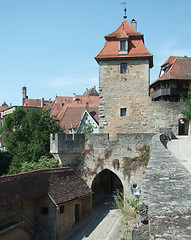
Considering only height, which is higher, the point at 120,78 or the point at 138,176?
the point at 120,78

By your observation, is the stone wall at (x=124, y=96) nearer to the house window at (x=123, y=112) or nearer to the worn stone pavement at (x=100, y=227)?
the house window at (x=123, y=112)

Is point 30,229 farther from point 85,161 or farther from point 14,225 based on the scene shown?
point 85,161

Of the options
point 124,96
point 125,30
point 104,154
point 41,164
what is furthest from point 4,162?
point 125,30

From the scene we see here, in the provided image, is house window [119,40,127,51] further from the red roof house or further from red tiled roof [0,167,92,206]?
red tiled roof [0,167,92,206]

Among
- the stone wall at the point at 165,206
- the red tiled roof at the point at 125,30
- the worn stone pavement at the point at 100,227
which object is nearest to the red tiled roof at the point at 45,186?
the worn stone pavement at the point at 100,227

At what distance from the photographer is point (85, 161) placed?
1902cm

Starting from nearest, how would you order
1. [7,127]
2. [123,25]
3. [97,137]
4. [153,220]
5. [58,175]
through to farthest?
[153,220] → [58,175] → [97,137] → [123,25] → [7,127]

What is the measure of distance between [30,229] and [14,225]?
159 cm

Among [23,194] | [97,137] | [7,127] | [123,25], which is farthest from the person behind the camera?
[7,127]

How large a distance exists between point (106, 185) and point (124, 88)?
886cm

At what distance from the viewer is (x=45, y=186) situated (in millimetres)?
16141

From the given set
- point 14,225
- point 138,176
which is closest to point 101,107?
point 138,176

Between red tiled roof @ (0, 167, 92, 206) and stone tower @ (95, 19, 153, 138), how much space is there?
5.16m

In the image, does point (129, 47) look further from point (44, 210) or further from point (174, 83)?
point (44, 210)
